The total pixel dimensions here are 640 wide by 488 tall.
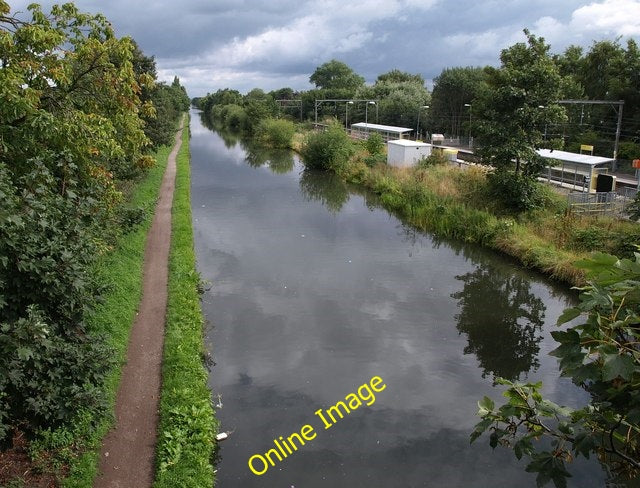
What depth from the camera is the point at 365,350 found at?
1301cm

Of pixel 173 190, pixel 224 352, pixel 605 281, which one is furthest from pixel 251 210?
pixel 605 281

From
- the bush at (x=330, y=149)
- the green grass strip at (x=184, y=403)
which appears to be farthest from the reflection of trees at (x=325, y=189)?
the green grass strip at (x=184, y=403)

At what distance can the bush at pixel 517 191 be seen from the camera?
2277 centimetres

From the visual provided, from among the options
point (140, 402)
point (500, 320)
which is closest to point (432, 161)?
point (500, 320)

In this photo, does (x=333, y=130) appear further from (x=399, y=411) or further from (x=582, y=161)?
(x=399, y=411)

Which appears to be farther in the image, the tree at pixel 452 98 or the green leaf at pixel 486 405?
the tree at pixel 452 98

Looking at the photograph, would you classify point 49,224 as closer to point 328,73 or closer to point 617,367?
point 617,367

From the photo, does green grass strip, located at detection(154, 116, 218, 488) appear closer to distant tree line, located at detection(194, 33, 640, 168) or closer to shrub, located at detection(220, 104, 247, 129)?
distant tree line, located at detection(194, 33, 640, 168)

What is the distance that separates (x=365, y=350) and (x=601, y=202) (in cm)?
1477

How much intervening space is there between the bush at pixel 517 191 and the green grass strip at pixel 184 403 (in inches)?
573

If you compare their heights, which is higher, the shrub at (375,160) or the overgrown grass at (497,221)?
the shrub at (375,160)

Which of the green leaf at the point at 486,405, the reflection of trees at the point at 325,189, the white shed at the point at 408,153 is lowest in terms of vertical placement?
the reflection of trees at the point at 325,189

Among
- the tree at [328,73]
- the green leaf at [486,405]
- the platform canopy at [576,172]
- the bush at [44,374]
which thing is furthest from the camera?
the tree at [328,73]

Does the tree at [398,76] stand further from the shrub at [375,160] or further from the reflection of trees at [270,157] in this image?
the shrub at [375,160]
